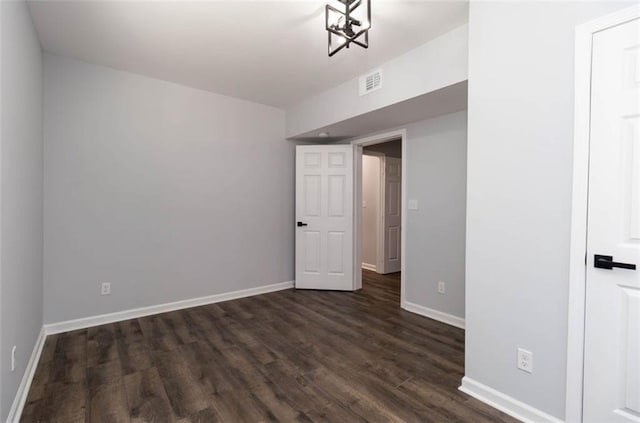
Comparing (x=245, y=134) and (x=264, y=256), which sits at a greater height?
(x=245, y=134)

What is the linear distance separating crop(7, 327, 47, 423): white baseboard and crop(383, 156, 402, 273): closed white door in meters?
4.47

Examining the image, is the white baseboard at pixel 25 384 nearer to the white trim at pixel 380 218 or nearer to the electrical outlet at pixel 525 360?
the electrical outlet at pixel 525 360

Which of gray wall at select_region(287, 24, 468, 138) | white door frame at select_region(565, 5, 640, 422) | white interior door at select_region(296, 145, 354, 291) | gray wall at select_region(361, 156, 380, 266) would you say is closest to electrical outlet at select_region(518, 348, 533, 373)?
white door frame at select_region(565, 5, 640, 422)

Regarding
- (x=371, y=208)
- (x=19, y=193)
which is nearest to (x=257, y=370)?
(x=19, y=193)

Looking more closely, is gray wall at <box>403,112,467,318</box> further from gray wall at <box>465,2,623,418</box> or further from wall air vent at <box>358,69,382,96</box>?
gray wall at <box>465,2,623,418</box>

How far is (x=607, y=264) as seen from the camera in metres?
1.50

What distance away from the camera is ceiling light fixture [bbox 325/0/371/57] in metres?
1.78

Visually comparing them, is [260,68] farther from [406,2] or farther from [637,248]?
[637,248]

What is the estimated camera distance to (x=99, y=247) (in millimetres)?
3141

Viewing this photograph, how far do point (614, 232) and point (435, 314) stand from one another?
2134 mm

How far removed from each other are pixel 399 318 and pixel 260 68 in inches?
117

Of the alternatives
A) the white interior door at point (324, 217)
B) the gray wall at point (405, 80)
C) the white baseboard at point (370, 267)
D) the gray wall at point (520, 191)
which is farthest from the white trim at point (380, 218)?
the gray wall at point (520, 191)

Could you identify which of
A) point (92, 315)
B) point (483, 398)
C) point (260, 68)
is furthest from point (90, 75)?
point (483, 398)

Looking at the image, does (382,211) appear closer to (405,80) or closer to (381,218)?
(381,218)
